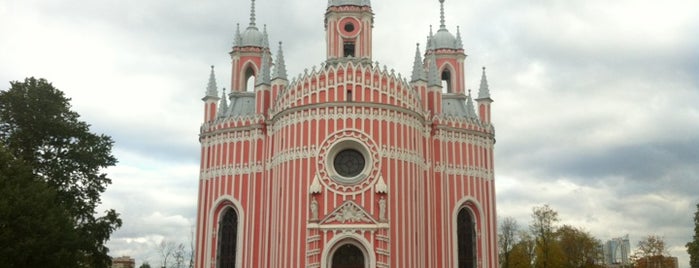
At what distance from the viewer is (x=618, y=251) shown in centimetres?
11756

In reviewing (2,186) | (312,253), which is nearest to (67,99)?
(2,186)

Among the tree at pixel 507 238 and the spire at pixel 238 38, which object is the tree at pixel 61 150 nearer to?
the spire at pixel 238 38

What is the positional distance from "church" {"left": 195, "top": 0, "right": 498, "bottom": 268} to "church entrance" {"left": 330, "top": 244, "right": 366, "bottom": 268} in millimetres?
65

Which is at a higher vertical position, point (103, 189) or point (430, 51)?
point (430, 51)

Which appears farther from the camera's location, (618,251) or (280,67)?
(618,251)

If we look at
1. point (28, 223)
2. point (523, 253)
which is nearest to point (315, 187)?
point (28, 223)

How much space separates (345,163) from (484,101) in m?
14.9

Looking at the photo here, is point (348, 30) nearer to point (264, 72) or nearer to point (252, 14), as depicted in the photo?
point (264, 72)

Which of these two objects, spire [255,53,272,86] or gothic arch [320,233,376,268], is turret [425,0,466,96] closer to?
spire [255,53,272,86]

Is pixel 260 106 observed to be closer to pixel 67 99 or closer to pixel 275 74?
pixel 275 74

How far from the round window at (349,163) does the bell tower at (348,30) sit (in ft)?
25.5

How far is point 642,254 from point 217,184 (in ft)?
131

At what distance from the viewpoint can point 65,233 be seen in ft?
107

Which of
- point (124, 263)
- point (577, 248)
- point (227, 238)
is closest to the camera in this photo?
point (227, 238)
